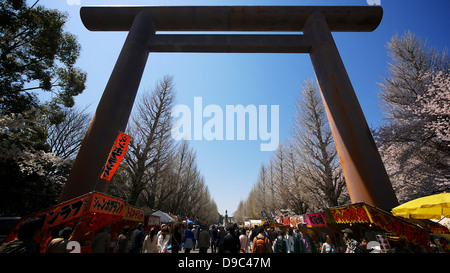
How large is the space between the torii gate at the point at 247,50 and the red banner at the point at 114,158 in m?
1.21

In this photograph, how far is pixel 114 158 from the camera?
A: 19.2ft

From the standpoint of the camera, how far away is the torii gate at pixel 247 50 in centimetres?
655

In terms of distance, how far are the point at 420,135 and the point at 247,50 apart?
9.17 metres

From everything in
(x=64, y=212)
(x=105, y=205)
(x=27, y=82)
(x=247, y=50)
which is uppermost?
(x=247, y=50)

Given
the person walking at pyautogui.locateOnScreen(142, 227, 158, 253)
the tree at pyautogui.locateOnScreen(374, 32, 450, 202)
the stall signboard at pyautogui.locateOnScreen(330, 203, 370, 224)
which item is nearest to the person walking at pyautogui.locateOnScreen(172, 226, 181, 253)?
the person walking at pyautogui.locateOnScreen(142, 227, 158, 253)

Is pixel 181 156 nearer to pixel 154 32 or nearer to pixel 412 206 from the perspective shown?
pixel 154 32

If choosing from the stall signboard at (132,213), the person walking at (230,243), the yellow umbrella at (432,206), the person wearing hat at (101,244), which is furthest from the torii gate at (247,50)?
the person walking at (230,243)

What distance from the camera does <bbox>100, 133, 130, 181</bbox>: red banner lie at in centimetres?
570

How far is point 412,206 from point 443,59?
37.6ft

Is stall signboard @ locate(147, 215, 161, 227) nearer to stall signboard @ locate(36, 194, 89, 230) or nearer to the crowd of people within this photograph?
the crowd of people

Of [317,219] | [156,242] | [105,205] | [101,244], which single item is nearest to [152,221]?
[156,242]

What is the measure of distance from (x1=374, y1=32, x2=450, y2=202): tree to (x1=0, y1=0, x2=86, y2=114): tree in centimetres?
1740

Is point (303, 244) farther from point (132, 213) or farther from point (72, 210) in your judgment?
point (72, 210)

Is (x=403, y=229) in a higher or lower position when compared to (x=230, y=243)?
higher
